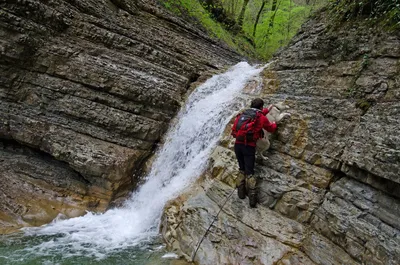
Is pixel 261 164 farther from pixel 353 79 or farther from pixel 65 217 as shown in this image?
pixel 65 217

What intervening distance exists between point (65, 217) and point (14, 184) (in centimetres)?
201

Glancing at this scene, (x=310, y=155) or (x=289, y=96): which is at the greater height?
(x=289, y=96)

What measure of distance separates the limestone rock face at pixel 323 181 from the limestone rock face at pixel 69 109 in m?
3.21

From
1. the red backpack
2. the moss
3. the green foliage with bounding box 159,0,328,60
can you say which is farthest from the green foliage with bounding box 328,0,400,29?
the green foliage with bounding box 159,0,328,60

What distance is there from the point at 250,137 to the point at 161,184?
4377 millimetres

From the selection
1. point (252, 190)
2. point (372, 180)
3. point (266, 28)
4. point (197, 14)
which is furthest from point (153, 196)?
point (266, 28)

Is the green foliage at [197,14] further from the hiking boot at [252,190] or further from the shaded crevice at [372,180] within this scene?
the shaded crevice at [372,180]

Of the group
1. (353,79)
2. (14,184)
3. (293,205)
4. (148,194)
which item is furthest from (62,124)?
(353,79)

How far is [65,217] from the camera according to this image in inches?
377

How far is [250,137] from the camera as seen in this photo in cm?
718

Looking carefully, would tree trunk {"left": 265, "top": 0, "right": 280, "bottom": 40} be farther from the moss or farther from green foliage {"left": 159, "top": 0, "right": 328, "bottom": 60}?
the moss

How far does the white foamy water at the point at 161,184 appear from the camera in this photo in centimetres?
827

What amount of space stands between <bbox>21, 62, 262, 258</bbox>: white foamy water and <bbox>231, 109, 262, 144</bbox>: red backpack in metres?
2.43

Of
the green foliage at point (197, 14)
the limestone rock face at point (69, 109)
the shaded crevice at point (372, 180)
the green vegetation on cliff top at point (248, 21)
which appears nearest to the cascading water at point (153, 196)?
the limestone rock face at point (69, 109)
